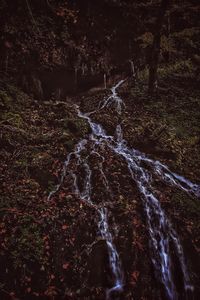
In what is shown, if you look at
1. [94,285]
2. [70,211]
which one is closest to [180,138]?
[70,211]

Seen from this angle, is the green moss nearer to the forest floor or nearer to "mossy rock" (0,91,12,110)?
the forest floor

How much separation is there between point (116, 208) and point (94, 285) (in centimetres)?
202

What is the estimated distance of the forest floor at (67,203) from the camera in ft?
20.7

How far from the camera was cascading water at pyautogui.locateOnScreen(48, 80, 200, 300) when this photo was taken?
6.81 metres

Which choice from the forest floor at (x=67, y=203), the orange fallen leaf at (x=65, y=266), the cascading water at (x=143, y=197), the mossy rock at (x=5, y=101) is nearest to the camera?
the forest floor at (x=67, y=203)

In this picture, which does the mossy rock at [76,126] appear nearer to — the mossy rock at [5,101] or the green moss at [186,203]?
the mossy rock at [5,101]

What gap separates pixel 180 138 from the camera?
35.8 feet

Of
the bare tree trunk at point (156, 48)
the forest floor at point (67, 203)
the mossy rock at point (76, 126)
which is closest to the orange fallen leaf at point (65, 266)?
the forest floor at point (67, 203)

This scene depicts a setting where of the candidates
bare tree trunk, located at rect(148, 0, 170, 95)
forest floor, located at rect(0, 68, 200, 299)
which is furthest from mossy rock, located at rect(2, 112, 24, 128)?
bare tree trunk, located at rect(148, 0, 170, 95)

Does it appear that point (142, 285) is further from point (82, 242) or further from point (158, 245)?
point (82, 242)

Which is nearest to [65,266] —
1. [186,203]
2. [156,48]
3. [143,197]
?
[143,197]

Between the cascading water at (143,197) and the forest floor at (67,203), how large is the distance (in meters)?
0.19

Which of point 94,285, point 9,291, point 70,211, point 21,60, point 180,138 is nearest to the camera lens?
point 9,291

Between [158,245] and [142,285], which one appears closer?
[142,285]
